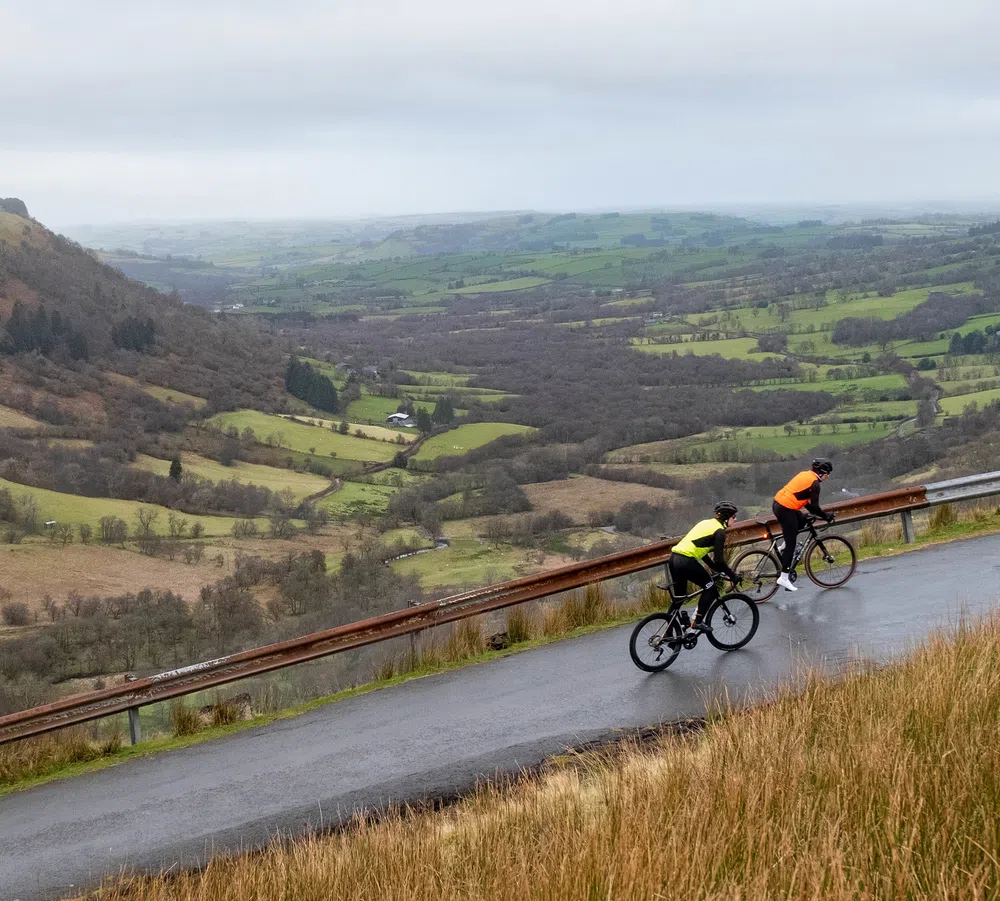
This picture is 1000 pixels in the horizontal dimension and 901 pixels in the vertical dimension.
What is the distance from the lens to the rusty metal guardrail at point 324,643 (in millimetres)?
10969

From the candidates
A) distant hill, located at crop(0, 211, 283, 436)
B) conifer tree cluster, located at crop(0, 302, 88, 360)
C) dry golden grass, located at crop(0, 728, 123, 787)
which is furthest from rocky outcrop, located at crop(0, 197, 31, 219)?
dry golden grass, located at crop(0, 728, 123, 787)

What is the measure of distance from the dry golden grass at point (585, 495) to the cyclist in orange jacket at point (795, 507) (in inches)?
1568

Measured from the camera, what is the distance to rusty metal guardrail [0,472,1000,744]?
36.0 ft

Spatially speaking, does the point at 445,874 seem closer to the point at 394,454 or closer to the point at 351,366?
the point at 394,454

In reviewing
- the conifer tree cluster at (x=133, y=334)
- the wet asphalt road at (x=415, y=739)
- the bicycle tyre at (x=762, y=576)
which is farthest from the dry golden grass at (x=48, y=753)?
the conifer tree cluster at (x=133, y=334)

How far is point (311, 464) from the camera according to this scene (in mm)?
82500

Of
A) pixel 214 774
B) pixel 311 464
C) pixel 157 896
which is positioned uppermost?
pixel 157 896

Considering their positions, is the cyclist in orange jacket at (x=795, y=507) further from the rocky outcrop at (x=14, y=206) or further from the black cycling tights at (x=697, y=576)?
the rocky outcrop at (x=14, y=206)

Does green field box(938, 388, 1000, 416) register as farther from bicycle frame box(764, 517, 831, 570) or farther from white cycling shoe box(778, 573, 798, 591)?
white cycling shoe box(778, 573, 798, 591)

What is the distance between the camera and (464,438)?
8769cm

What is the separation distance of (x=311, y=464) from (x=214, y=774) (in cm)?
7459

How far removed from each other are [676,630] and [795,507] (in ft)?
8.41

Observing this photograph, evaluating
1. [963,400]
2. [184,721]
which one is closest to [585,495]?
[963,400]

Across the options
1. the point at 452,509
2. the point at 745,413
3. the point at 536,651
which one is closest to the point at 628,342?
the point at 745,413
